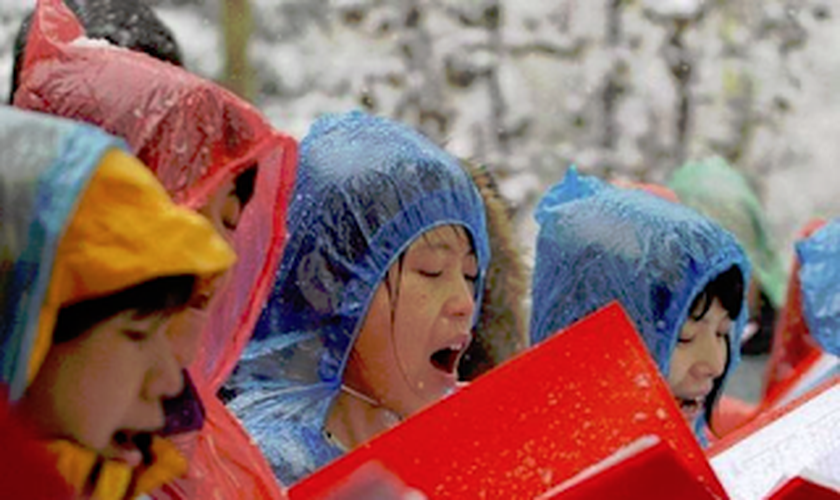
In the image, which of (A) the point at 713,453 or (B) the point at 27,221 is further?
(A) the point at 713,453

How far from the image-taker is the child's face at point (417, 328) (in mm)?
2611

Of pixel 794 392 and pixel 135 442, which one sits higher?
pixel 135 442

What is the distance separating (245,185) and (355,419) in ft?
2.07

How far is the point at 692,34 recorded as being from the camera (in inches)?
434

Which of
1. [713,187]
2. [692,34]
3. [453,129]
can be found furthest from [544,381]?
[692,34]

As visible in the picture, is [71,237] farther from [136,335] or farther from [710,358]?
[710,358]

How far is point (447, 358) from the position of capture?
8.84 ft

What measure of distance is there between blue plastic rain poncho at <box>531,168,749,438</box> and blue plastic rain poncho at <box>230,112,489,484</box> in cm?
55

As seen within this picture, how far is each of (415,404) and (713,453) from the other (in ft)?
1.68

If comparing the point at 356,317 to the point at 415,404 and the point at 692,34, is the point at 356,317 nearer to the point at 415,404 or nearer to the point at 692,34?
the point at 415,404

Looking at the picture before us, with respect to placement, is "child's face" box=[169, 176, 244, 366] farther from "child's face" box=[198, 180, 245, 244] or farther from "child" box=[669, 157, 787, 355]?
"child" box=[669, 157, 787, 355]

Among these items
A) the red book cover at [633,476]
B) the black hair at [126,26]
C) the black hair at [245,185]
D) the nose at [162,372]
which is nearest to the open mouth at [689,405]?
the black hair at [126,26]

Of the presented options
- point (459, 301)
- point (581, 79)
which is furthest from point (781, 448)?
point (581, 79)

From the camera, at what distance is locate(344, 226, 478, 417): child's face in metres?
2.61
